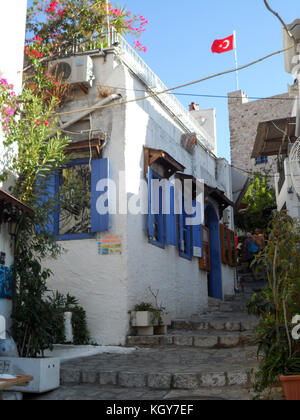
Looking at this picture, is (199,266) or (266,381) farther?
(199,266)

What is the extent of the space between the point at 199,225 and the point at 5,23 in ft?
23.9

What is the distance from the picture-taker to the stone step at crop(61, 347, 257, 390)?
234 inches

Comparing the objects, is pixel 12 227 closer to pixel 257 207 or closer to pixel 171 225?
pixel 171 225

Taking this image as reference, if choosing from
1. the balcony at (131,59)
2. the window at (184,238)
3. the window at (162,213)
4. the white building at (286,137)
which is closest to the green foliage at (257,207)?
the white building at (286,137)

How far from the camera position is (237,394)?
544cm

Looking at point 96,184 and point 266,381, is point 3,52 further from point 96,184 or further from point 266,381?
point 266,381

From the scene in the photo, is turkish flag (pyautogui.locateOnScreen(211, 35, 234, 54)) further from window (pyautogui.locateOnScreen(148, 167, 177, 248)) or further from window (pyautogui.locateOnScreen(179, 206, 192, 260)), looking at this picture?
window (pyautogui.locateOnScreen(148, 167, 177, 248))

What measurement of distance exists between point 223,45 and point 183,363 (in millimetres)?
11226

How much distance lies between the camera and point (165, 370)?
6.41m

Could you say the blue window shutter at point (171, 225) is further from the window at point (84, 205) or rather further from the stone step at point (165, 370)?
the stone step at point (165, 370)

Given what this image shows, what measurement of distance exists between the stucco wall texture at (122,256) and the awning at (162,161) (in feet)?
0.44

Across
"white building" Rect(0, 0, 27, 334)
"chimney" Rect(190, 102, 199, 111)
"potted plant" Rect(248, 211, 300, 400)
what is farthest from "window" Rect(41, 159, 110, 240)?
"chimney" Rect(190, 102, 199, 111)

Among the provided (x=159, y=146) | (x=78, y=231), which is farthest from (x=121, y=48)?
(x=78, y=231)

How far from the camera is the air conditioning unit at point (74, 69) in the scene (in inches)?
386
